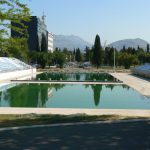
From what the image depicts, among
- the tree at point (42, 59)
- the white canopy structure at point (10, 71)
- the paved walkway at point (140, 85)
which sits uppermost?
the tree at point (42, 59)

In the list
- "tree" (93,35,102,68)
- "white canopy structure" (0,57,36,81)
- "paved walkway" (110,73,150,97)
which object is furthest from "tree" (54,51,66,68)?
"paved walkway" (110,73,150,97)

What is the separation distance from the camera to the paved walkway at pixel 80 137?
24.6 ft

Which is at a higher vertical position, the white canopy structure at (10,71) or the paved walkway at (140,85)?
the white canopy structure at (10,71)

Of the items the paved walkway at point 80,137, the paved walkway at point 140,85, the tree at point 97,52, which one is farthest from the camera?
the tree at point 97,52

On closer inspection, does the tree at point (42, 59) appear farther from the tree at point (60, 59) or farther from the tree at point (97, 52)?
the tree at point (97, 52)

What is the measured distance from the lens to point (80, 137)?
27.4 feet

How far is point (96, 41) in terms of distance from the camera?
70.6 metres

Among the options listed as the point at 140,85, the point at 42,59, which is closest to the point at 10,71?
the point at 140,85

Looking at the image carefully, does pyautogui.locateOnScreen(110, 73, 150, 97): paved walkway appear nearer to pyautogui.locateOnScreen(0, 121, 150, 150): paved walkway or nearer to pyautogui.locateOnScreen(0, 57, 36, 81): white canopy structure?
pyautogui.locateOnScreen(0, 57, 36, 81): white canopy structure

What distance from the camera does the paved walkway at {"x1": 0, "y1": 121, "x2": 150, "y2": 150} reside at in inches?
296

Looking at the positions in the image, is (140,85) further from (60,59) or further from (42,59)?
(60,59)

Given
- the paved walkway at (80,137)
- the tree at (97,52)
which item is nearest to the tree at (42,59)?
the tree at (97,52)

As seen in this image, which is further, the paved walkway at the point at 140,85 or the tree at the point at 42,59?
the tree at the point at 42,59

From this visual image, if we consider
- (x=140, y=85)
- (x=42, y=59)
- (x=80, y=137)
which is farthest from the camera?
(x=42, y=59)
